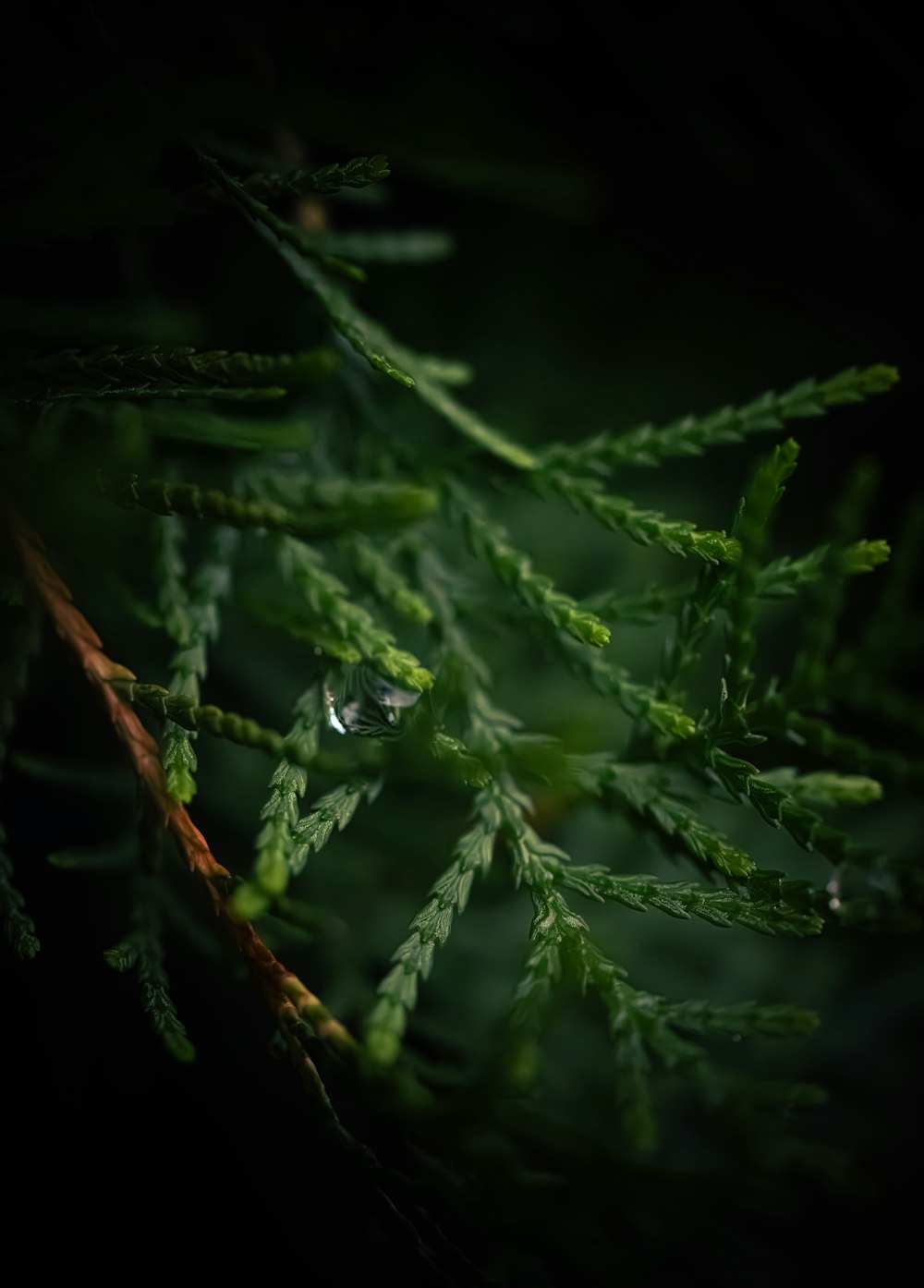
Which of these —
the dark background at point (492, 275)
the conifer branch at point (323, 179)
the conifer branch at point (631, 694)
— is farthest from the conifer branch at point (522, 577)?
the dark background at point (492, 275)

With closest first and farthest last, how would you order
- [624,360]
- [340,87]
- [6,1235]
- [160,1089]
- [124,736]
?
1. [124,736]
2. [6,1235]
3. [160,1089]
4. [340,87]
5. [624,360]

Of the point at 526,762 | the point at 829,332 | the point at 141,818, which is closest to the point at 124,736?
the point at 141,818

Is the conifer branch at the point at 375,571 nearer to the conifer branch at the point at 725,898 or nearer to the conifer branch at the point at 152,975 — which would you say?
the conifer branch at the point at 725,898

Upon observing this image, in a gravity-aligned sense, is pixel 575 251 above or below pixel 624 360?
above

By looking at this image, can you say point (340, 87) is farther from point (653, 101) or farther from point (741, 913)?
point (741, 913)

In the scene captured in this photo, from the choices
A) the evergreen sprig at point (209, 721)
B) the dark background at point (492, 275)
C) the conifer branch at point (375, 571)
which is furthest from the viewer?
the dark background at point (492, 275)

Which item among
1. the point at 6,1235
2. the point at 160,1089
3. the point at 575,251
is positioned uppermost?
the point at 575,251

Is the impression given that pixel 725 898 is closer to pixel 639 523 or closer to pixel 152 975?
pixel 639 523
